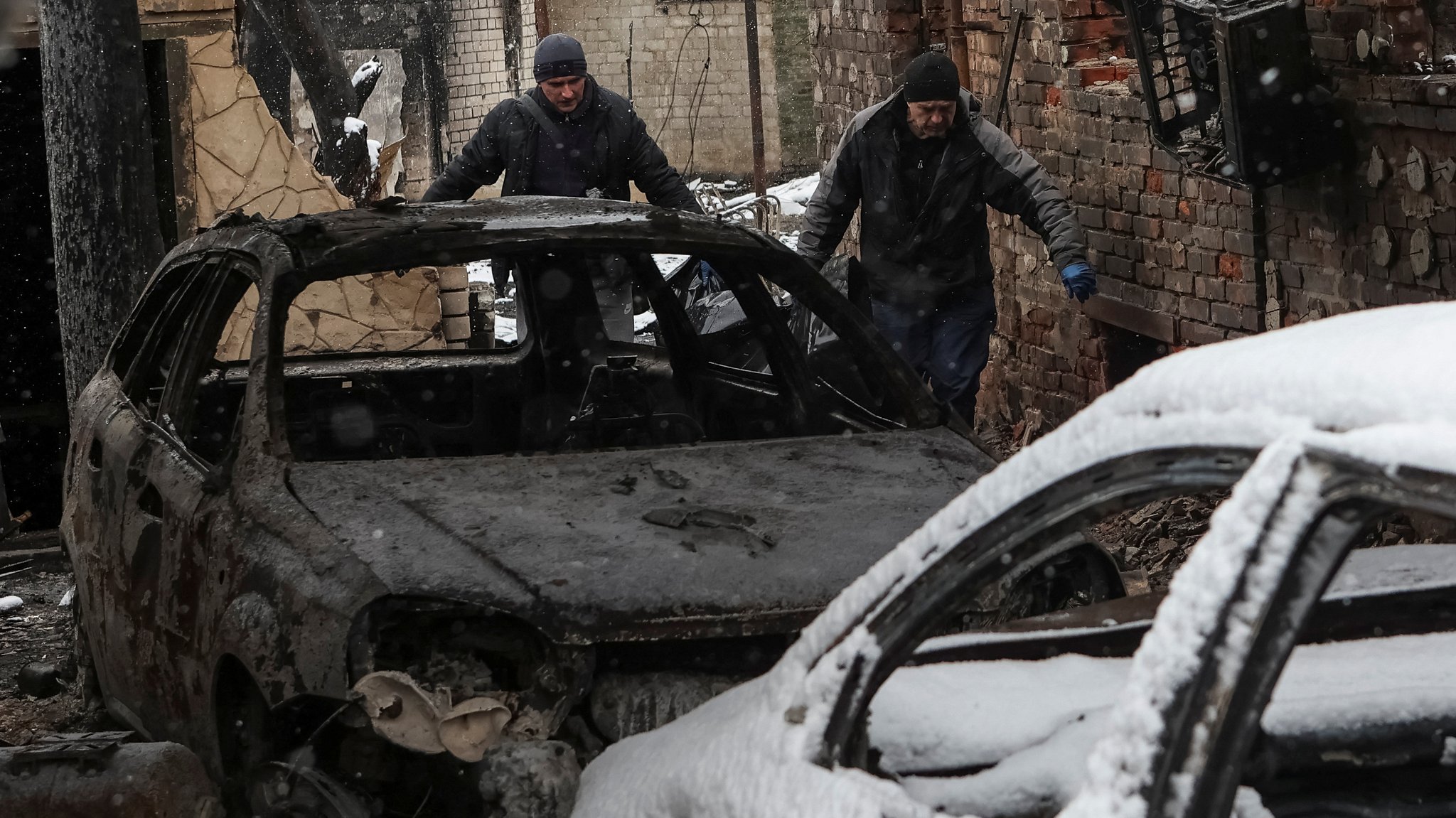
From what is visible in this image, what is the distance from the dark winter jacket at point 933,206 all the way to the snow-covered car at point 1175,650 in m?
4.05

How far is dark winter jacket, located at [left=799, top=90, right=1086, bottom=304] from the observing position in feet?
21.0

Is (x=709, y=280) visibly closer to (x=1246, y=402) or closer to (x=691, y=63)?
(x=1246, y=402)

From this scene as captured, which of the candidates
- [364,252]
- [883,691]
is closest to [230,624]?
[364,252]

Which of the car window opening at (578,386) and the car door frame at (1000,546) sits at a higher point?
the car door frame at (1000,546)

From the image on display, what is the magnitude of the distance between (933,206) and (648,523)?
345 cm

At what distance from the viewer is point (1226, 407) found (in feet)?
4.98

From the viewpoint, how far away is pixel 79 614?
4559 mm

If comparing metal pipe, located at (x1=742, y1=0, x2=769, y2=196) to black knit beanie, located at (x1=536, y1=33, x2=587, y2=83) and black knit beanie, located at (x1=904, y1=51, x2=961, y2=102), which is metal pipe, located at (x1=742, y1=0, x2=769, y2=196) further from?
black knit beanie, located at (x1=904, y1=51, x2=961, y2=102)

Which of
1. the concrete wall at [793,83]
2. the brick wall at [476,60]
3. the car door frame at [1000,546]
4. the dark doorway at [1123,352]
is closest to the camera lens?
the car door frame at [1000,546]

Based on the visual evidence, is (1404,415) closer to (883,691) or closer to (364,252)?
(883,691)

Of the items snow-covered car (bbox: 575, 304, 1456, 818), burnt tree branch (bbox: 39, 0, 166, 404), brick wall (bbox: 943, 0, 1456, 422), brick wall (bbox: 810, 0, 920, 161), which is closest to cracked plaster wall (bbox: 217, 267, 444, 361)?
brick wall (bbox: 810, 0, 920, 161)

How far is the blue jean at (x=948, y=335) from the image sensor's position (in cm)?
662

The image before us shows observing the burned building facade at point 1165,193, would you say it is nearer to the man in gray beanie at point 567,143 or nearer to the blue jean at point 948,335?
the blue jean at point 948,335

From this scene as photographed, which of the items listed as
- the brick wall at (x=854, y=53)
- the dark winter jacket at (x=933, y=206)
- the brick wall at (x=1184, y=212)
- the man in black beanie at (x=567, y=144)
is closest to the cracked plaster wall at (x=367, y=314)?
the man in black beanie at (x=567, y=144)
